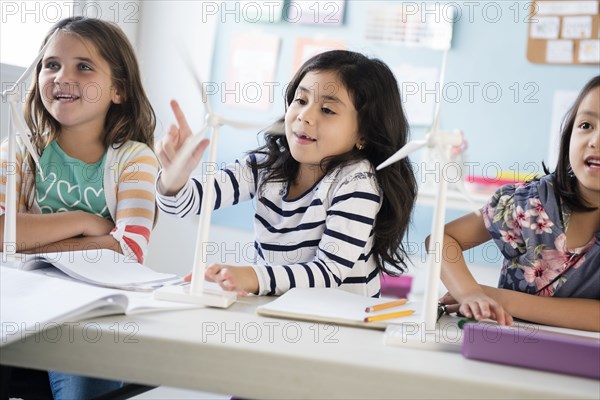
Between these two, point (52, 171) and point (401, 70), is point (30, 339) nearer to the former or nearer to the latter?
Result: point (52, 171)

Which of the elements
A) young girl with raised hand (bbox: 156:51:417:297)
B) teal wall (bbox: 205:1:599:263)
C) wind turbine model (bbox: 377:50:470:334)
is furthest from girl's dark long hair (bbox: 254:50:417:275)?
teal wall (bbox: 205:1:599:263)

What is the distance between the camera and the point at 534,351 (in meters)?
0.69

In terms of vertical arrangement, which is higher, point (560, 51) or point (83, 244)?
point (560, 51)

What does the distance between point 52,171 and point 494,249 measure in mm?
2151

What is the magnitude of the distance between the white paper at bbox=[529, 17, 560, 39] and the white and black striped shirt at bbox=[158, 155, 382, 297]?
2038 mm

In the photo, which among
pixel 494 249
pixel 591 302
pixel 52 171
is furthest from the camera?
pixel 494 249

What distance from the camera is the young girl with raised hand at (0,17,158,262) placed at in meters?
1.37

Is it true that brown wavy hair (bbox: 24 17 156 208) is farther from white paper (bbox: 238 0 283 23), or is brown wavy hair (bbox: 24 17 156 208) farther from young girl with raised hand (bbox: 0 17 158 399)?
white paper (bbox: 238 0 283 23)

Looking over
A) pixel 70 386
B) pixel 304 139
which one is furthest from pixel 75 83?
pixel 70 386

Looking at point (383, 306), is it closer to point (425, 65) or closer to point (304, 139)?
point (304, 139)

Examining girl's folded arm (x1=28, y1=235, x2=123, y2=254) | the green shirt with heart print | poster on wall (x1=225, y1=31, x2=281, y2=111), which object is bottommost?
girl's folded arm (x1=28, y1=235, x2=123, y2=254)

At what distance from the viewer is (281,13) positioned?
3.35 m

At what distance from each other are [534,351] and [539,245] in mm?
618

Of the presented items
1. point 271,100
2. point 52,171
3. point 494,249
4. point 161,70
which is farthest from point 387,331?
point 161,70
